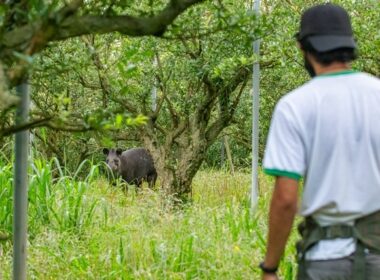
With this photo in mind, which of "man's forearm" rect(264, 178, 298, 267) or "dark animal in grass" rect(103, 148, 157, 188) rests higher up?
"man's forearm" rect(264, 178, 298, 267)

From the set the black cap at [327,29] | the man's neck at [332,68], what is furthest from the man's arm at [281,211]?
the black cap at [327,29]

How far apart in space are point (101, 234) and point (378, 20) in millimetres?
3697

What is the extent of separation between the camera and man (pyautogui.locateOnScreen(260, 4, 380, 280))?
3.14 m

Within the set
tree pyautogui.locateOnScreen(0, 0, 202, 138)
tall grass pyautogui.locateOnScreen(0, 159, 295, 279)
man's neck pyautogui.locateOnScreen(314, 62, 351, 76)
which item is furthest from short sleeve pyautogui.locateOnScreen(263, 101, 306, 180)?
tall grass pyautogui.locateOnScreen(0, 159, 295, 279)

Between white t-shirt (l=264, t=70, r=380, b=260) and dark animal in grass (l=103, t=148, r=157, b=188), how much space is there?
13489mm

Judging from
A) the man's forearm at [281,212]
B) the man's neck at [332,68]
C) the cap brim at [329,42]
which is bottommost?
the man's forearm at [281,212]

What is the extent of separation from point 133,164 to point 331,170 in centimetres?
1394

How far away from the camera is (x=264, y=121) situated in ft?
54.9

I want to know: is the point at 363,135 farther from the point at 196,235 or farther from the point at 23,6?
the point at 196,235

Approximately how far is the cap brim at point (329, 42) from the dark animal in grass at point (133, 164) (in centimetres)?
1342

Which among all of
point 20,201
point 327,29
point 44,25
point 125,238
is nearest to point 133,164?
point 125,238

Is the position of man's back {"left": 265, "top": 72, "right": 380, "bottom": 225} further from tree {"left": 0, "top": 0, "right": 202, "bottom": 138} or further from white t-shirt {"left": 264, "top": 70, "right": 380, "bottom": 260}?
tree {"left": 0, "top": 0, "right": 202, "bottom": 138}

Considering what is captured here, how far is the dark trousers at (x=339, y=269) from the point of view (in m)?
3.18

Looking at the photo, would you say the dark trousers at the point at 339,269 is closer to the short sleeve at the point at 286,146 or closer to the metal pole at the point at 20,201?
the short sleeve at the point at 286,146
